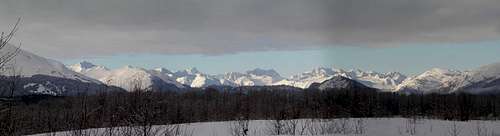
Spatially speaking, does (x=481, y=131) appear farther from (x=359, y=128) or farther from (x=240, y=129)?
(x=240, y=129)

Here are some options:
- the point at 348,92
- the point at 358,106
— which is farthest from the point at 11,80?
the point at 348,92

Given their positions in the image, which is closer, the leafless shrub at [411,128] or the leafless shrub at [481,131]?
the leafless shrub at [481,131]

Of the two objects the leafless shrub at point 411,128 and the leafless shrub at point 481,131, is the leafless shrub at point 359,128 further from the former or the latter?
the leafless shrub at point 481,131

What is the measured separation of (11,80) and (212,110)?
2498 inches

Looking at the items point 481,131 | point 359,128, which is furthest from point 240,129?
point 481,131

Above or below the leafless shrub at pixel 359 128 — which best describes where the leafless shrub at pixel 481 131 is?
below

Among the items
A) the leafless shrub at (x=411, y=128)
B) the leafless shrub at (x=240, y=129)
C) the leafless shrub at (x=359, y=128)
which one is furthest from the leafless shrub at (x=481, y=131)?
the leafless shrub at (x=240, y=129)

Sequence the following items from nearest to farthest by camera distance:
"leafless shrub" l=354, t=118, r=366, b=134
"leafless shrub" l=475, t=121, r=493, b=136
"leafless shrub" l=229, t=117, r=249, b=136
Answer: "leafless shrub" l=229, t=117, r=249, b=136 < "leafless shrub" l=354, t=118, r=366, b=134 < "leafless shrub" l=475, t=121, r=493, b=136

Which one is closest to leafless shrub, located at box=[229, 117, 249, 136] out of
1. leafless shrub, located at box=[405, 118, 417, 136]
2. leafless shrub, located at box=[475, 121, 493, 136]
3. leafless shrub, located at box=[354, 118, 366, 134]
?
leafless shrub, located at box=[354, 118, 366, 134]

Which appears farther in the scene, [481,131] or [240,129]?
[240,129]

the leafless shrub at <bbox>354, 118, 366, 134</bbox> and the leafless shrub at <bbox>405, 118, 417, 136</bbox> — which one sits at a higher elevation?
the leafless shrub at <bbox>354, 118, 366, 134</bbox>

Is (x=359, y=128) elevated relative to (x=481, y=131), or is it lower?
elevated

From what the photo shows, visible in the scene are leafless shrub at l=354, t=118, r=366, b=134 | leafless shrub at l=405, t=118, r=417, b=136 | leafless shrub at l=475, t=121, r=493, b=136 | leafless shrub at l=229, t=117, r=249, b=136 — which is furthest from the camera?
leafless shrub at l=405, t=118, r=417, b=136

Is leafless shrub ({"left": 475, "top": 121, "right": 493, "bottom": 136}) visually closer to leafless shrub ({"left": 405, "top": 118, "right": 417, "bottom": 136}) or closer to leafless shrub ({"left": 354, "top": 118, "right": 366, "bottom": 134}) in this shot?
leafless shrub ({"left": 405, "top": 118, "right": 417, "bottom": 136})
